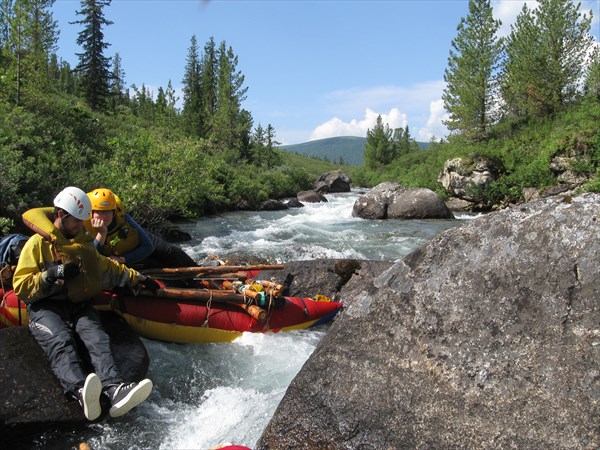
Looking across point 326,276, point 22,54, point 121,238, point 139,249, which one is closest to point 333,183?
point 22,54

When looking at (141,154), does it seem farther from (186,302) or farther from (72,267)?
(72,267)

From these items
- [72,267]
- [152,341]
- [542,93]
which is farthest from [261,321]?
[542,93]

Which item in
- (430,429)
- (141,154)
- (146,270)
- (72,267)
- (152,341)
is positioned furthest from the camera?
(141,154)

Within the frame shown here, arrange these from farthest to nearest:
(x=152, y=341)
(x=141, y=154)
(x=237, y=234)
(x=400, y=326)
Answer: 1. (x=237, y=234)
2. (x=141, y=154)
3. (x=152, y=341)
4. (x=400, y=326)

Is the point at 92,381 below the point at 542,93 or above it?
below

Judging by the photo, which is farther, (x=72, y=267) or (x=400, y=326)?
(x=72, y=267)

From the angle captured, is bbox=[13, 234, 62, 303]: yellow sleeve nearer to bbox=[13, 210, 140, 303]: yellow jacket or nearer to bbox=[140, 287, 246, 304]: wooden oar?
bbox=[13, 210, 140, 303]: yellow jacket

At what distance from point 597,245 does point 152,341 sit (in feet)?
18.2

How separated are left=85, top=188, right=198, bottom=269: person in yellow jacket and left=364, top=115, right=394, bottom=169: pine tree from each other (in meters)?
73.2

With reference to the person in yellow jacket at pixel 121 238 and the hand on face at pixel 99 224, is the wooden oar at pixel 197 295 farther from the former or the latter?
the hand on face at pixel 99 224

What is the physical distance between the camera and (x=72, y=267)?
4582 mm

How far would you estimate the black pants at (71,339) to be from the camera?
13.9 ft

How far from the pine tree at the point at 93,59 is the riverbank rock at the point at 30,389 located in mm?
48758

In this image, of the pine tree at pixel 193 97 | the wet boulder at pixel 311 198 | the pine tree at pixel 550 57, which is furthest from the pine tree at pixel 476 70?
the pine tree at pixel 193 97
